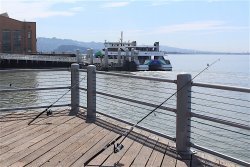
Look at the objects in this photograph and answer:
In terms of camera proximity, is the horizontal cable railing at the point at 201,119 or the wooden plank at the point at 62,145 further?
the horizontal cable railing at the point at 201,119

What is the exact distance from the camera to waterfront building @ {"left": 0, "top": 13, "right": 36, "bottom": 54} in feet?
277

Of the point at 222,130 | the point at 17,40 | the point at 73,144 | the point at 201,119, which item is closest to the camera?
the point at 73,144

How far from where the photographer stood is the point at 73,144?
19.7 ft

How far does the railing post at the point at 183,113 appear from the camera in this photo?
5.48 metres

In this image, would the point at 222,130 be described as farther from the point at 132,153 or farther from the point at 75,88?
the point at 132,153

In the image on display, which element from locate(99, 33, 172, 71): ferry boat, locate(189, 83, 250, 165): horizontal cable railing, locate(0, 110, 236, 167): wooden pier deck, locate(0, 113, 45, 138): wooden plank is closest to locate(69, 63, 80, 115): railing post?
locate(0, 110, 236, 167): wooden pier deck

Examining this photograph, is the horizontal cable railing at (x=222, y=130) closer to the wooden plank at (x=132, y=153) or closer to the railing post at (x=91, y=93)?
the wooden plank at (x=132, y=153)

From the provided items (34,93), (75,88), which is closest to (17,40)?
(34,93)

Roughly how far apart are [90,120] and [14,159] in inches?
105

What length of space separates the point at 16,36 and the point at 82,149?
8466 centimetres

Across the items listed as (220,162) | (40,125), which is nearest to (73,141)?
(40,125)

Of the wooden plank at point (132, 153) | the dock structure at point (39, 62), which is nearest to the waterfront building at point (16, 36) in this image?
the dock structure at point (39, 62)

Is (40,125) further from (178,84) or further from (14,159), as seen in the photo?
(178,84)

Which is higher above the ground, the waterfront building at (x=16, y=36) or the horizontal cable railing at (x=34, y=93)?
the waterfront building at (x=16, y=36)
